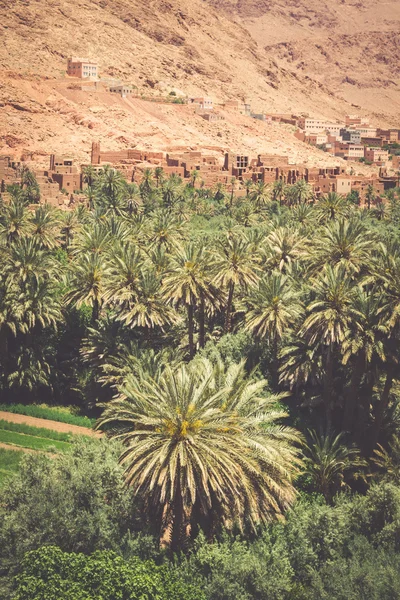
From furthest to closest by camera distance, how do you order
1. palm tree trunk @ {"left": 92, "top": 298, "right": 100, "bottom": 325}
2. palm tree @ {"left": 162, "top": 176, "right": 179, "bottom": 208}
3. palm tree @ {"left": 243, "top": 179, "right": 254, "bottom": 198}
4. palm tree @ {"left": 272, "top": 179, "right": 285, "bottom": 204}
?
1. palm tree @ {"left": 243, "top": 179, "right": 254, "bottom": 198}
2. palm tree @ {"left": 272, "top": 179, "right": 285, "bottom": 204}
3. palm tree @ {"left": 162, "top": 176, "right": 179, "bottom": 208}
4. palm tree trunk @ {"left": 92, "top": 298, "right": 100, "bottom": 325}

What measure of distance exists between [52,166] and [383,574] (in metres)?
71.5

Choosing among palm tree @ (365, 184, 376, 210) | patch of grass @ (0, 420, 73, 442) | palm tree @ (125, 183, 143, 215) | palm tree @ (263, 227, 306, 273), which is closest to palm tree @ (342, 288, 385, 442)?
palm tree @ (263, 227, 306, 273)

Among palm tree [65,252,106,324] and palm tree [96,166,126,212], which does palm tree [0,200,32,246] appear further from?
palm tree [96,166,126,212]

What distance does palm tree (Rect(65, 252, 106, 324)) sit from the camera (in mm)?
31719

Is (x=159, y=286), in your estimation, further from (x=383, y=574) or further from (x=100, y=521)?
(x=383, y=574)

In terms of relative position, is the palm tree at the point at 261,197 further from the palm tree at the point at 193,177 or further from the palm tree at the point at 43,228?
the palm tree at the point at 43,228

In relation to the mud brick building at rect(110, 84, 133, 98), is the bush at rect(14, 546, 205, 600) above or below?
below

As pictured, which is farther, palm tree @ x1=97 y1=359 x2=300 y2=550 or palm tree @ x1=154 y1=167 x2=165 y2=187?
palm tree @ x1=154 y1=167 x2=165 y2=187

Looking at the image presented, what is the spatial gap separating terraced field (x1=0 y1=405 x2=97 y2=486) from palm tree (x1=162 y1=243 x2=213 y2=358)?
7126 mm

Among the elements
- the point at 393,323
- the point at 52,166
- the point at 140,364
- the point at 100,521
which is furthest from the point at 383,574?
the point at 52,166

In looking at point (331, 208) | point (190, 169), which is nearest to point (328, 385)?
point (331, 208)

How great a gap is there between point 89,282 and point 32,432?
750 cm

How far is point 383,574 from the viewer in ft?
52.0

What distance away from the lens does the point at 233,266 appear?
31047 mm
